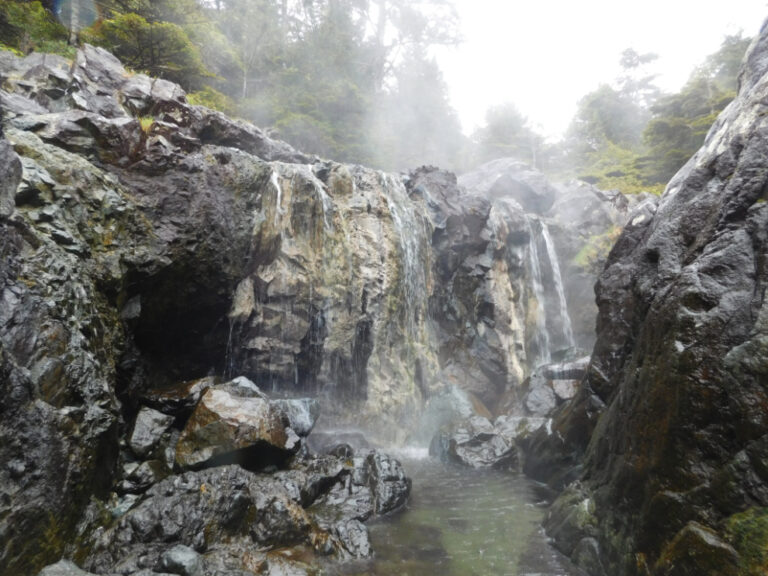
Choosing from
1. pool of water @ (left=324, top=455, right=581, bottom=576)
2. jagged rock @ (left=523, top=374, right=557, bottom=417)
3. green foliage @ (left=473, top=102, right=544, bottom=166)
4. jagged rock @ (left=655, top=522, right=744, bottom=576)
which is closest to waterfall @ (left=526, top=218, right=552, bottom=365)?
jagged rock @ (left=523, top=374, right=557, bottom=417)

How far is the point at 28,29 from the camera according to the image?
13344mm

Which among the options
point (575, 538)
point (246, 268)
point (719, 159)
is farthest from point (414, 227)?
point (575, 538)

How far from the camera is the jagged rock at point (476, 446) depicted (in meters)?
10.2

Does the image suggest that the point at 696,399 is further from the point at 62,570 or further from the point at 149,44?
the point at 149,44

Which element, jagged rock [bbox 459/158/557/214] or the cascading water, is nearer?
the cascading water

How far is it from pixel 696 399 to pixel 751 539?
3.87 ft

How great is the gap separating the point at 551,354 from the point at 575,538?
537 inches

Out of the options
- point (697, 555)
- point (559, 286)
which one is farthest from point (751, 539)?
point (559, 286)

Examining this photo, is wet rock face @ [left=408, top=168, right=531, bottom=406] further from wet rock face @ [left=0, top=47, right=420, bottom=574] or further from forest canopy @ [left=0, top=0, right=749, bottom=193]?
forest canopy @ [left=0, top=0, right=749, bottom=193]

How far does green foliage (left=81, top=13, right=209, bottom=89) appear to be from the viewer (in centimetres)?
1441

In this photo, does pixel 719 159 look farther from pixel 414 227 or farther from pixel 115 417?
pixel 414 227

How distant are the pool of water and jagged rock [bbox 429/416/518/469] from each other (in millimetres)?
714

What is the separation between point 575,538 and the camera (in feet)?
18.5

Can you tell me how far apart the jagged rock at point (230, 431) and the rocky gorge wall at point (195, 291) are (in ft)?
1.79
